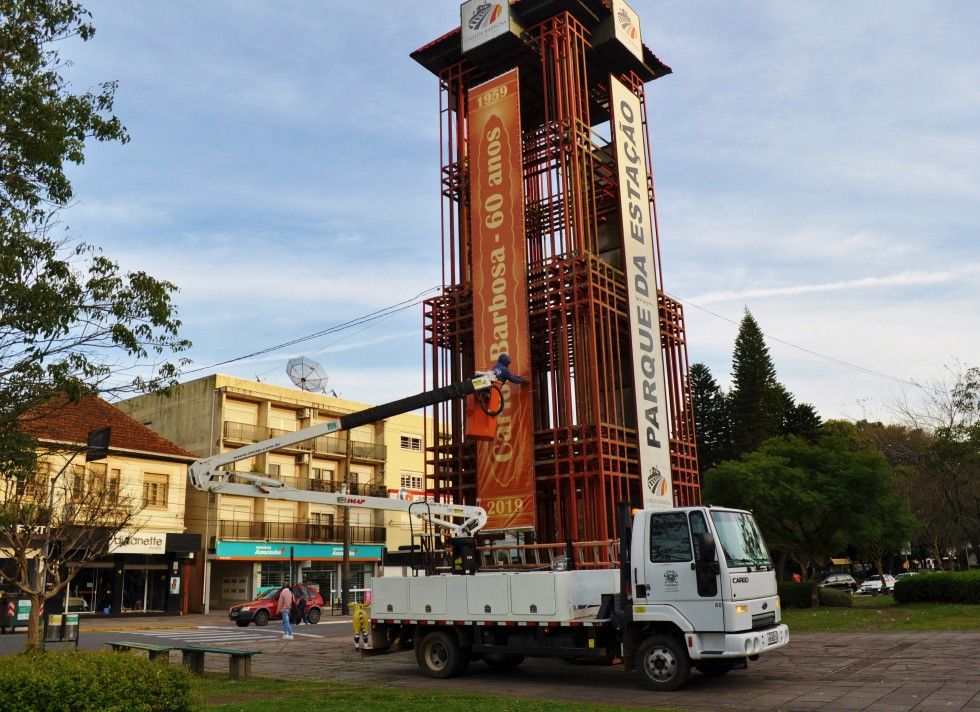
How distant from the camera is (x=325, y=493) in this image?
1695 cm

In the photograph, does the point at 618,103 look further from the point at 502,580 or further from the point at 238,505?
the point at 238,505

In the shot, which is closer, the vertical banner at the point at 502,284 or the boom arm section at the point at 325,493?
the boom arm section at the point at 325,493

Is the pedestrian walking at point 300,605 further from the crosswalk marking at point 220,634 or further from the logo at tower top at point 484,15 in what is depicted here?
the logo at tower top at point 484,15

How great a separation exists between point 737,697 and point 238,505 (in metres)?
38.3

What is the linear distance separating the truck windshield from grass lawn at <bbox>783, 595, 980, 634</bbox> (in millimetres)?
10487

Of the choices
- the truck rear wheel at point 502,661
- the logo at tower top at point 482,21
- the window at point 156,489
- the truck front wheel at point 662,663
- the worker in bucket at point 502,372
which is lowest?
the truck rear wheel at point 502,661

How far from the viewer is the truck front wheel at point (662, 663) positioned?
12.9 metres

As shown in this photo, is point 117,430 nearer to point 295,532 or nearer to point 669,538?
point 295,532

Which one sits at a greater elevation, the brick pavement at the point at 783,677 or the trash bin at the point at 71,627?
the trash bin at the point at 71,627

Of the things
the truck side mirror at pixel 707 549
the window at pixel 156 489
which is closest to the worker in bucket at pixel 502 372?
the truck side mirror at pixel 707 549

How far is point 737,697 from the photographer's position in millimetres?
12211

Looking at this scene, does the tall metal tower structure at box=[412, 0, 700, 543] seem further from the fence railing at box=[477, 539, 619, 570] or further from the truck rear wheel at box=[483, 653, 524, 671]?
the truck rear wheel at box=[483, 653, 524, 671]

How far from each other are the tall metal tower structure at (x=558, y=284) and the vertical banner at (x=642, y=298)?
2.3 inches

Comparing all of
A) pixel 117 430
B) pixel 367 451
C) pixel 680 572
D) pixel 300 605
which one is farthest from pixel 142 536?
pixel 680 572
